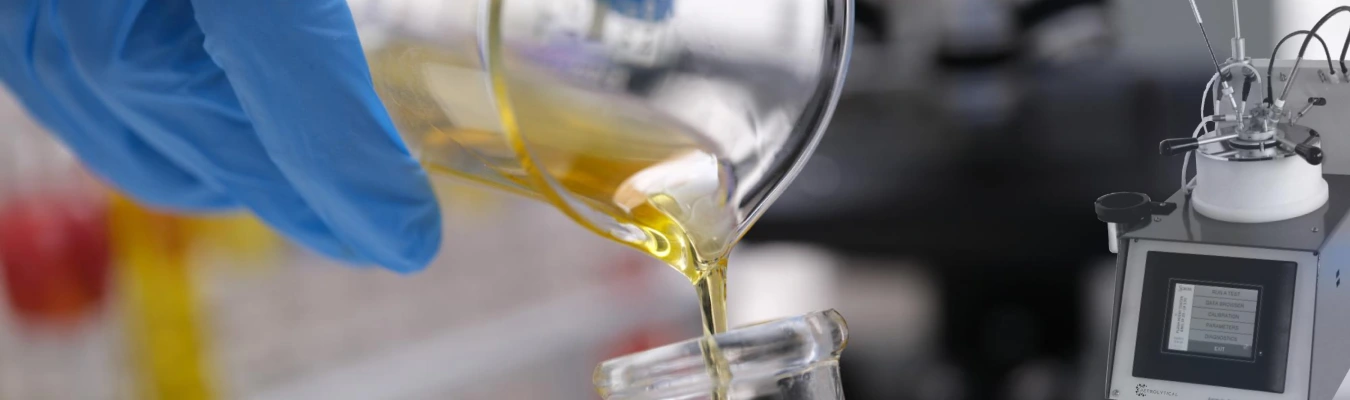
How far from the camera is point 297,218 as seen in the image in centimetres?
118

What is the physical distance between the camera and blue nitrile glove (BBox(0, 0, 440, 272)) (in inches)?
36.7

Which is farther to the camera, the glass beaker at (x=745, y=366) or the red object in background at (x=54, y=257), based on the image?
the red object in background at (x=54, y=257)

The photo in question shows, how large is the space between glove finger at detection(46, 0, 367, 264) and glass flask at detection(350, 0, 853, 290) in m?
0.35

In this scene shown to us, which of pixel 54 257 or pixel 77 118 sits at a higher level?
pixel 77 118

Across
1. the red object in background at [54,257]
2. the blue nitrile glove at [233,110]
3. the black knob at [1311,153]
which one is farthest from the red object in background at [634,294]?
the black knob at [1311,153]

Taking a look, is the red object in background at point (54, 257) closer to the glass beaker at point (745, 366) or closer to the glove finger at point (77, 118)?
the glove finger at point (77, 118)

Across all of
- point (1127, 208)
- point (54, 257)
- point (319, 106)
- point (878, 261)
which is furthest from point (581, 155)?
point (878, 261)

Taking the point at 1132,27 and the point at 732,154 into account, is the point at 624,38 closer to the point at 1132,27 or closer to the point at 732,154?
the point at 732,154

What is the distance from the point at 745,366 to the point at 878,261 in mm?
2537

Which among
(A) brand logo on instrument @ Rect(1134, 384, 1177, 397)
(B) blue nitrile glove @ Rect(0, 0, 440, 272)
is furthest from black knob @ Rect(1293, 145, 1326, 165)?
(B) blue nitrile glove @ Rect(0, 0, 440, 272)

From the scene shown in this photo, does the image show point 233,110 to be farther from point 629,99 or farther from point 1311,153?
point 1311,153

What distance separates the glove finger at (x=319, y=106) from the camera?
91 cm

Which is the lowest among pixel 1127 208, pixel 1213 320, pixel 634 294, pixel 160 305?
pixel 634 294

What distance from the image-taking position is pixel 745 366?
0.49 metres
